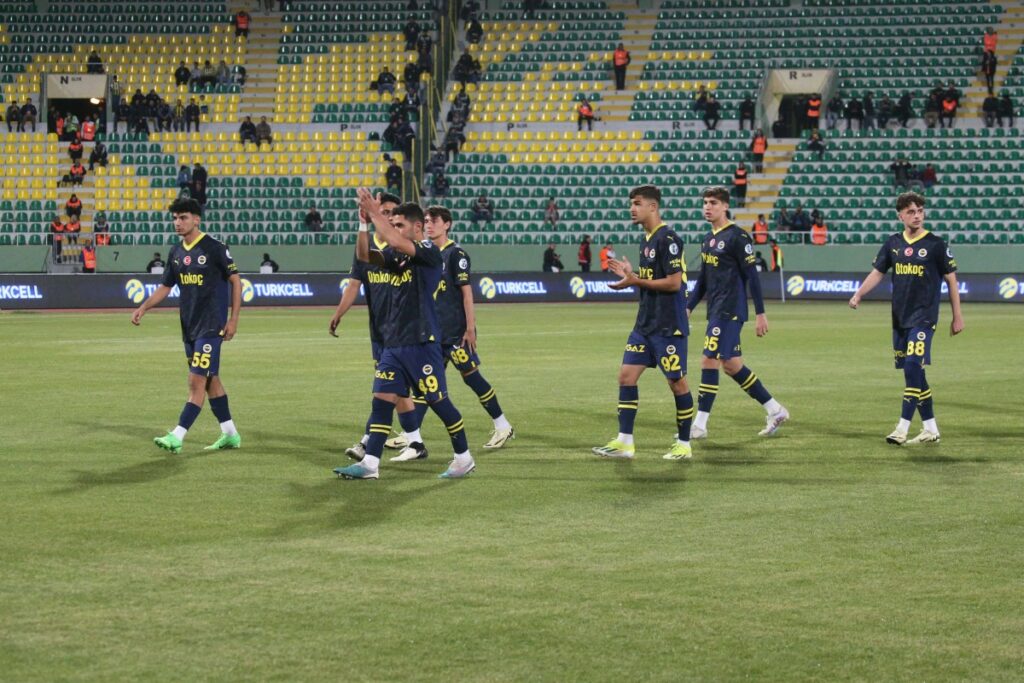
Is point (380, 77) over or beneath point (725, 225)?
over

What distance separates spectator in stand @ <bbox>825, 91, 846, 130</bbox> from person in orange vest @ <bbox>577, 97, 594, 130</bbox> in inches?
317

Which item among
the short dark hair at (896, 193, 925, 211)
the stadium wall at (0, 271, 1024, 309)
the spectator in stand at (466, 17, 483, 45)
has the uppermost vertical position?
the spectator in stand at (466, 17, 483, 45)

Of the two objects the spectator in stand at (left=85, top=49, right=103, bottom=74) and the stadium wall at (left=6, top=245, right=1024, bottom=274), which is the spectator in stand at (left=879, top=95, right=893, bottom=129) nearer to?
the stadium wall at (left=6, top=245, right=1024, bottom=274)

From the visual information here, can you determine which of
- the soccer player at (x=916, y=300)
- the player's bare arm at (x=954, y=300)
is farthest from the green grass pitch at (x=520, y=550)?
the player's bare arm at (x=954, y=300)

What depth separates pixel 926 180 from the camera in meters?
46.3

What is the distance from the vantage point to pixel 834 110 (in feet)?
160

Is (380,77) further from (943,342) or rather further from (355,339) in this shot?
(943,342)

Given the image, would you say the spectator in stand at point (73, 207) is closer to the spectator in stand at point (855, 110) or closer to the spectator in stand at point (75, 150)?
the spectator in stand at point (75, 150)

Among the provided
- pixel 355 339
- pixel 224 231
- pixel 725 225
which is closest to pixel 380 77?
pixel 224 231

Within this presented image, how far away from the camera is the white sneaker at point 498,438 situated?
495 inches

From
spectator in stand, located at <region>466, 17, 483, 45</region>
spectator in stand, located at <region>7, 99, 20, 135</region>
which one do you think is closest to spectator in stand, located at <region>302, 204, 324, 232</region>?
spectator in stand, located at <region>466, 17, 483, 45</region>

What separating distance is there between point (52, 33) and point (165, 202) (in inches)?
453

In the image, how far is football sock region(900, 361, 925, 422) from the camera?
12.6 meters

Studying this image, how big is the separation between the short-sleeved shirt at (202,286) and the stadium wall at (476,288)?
78.7ft
